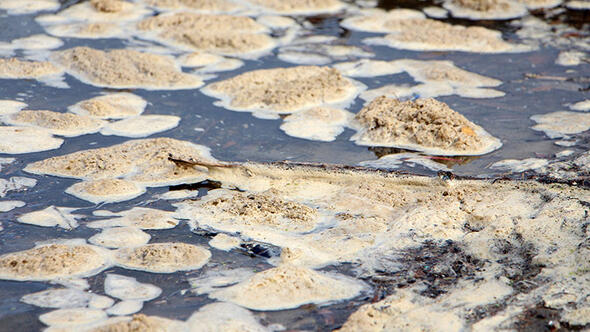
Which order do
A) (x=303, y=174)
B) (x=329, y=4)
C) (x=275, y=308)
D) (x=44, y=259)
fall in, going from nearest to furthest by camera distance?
(x=275, y=308), (x=44, y=259), (x=303, y=174), (x=329, y=4)

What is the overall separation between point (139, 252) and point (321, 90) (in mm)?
2207

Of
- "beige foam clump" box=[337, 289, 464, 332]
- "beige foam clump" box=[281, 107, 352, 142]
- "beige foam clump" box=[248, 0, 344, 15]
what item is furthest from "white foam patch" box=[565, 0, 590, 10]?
"beige foam clump" box=[337, 289, 464, 332]

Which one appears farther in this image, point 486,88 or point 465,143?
point 486,88

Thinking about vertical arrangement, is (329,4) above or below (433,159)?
above

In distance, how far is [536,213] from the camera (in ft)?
10.6

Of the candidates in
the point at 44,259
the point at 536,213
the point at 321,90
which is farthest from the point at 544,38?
the point at 44,259

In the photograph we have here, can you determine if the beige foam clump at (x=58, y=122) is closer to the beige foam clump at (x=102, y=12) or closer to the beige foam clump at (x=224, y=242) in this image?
the beige foam clump at (x=224, y=242)

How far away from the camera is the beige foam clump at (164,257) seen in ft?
9.47

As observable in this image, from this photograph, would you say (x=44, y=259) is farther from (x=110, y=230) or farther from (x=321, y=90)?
(x=321, y=90)

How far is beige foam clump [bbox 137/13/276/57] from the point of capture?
566cm

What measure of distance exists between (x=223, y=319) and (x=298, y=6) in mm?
4568

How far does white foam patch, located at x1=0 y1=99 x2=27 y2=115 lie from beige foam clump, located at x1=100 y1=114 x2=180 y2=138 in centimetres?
61

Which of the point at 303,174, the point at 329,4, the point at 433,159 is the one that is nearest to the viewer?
the point at 303,174

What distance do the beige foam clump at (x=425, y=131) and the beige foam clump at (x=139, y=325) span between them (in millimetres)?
2051
